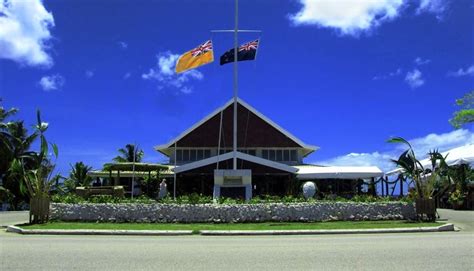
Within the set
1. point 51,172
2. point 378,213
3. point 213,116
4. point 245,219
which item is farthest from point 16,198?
point 378,213

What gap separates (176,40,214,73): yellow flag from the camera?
2706 centimetres

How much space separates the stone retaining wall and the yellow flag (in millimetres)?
9171

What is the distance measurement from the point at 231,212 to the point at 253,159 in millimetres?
12342

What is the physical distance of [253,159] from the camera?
32.6 metres

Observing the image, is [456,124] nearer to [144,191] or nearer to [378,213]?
[378,213]

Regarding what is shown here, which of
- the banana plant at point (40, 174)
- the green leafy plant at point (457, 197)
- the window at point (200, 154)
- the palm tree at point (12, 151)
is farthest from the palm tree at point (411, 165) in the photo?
the palm tree at point (12, 151)

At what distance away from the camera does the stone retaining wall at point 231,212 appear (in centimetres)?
2047

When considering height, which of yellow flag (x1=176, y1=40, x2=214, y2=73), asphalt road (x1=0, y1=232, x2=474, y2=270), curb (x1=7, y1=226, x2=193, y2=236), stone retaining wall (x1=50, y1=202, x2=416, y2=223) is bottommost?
asphalt road (x1=0, y1=232, x2=474, y2=270)

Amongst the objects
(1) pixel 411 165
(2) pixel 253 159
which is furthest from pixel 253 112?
(1) pixel 411 165

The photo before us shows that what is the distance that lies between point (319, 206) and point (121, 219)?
7847 millimetres

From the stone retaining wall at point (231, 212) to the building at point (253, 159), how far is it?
951 centimetres

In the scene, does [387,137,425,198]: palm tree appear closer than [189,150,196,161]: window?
Yes

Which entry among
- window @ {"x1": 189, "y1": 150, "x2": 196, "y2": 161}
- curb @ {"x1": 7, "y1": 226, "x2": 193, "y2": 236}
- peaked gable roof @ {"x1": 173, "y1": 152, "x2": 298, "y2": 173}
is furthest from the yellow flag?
window @ {"x1": 189, "y1": 150, "x2": 196, "y2": 161}

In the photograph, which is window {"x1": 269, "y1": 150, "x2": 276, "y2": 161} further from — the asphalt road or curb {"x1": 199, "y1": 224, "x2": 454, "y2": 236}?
the asphalt road
